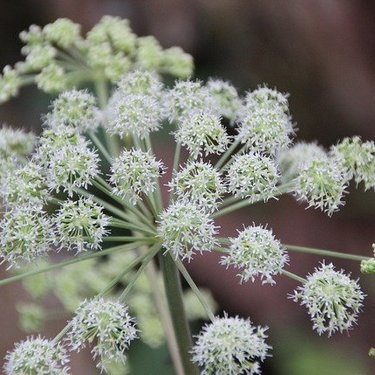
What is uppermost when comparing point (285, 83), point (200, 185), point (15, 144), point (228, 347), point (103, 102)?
point (285, 83)

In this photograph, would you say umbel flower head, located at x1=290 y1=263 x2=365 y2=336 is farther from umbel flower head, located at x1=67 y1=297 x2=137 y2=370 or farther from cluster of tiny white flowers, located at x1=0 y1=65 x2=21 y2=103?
cluster of tiny white flowers, located at x1=0 y1=65 x2=21 y2=103

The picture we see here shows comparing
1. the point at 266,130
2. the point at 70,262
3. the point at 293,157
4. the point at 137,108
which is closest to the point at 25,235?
the point at 70,262

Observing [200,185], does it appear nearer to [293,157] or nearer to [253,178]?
[253,178]

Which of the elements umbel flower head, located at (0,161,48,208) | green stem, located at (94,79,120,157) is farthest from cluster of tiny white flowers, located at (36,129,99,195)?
green stem, located at (94,79,120,157)

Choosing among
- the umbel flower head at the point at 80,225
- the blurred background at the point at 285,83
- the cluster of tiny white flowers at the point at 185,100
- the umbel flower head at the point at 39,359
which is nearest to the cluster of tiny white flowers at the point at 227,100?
the cluster of tiny white flowers at the point at 185,100

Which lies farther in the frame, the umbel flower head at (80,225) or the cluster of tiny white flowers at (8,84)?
the cluster of tiny white flowers at (8,84)

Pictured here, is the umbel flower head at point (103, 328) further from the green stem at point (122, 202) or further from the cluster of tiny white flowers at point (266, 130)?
the cluster of tiny white flowers at point (266, 130)
